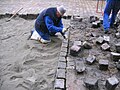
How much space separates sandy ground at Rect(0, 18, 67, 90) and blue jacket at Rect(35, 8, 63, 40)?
0.31 meters

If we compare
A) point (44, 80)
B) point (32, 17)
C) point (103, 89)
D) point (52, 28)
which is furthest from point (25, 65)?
point (32, 17)

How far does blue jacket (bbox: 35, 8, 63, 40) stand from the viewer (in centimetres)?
575

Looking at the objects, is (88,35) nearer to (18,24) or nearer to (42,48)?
(42,48)

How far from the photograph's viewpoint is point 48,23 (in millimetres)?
5785

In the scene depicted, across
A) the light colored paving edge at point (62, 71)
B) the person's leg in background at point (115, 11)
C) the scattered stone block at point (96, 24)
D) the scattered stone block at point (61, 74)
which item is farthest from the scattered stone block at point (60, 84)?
the person's leg in background at point (115, 11)

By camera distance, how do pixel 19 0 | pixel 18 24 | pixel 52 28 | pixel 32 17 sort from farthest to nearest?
1. pixel 19 0
2. pixel 32 17
3. pixel 18 24
4. pixel 52 28

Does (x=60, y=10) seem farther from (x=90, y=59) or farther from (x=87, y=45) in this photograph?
(x=90, y=59)

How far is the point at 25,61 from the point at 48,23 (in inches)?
50.8

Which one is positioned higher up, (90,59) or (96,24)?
(90,59)

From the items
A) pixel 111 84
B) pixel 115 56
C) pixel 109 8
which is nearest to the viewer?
pixel 111 84

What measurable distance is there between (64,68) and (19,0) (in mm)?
8286

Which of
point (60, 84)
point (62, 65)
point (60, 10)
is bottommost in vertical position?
point (62, 65)

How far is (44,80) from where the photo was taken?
435cm

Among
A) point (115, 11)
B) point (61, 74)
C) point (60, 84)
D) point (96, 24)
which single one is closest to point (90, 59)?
point (61, 74)
